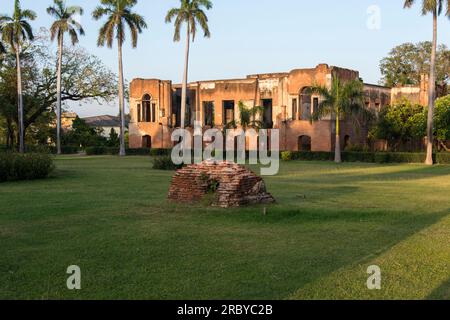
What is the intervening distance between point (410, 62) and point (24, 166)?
46.0m

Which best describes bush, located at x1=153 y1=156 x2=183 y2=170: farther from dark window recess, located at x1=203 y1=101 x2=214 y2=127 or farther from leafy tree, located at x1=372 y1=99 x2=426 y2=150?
dark window recess, located at x1=203 y1=101 x2=214 y2=127

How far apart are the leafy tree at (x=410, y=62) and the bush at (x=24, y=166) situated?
41257 mm

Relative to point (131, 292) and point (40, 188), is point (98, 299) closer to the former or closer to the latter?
point (131, 292)

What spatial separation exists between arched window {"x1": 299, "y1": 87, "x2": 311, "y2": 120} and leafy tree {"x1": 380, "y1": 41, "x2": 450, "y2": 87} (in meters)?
17.9

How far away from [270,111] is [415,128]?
12448 millimetres

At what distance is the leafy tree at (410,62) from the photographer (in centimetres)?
5184

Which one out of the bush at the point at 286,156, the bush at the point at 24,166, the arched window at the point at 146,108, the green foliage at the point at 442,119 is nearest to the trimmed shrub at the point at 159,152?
the arched window at the point at 146,108

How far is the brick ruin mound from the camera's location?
10844 millimetres

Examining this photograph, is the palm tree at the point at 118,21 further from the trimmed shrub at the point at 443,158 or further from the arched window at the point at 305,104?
the trimmed shrub at the point at 443,158

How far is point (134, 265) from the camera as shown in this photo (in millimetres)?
6133

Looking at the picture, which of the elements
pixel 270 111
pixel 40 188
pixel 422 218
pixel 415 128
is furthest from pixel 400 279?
pixel 270 111

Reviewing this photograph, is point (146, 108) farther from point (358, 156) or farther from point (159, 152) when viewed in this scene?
point (358, 156)

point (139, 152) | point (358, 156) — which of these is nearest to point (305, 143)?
→ point (358, 156)
